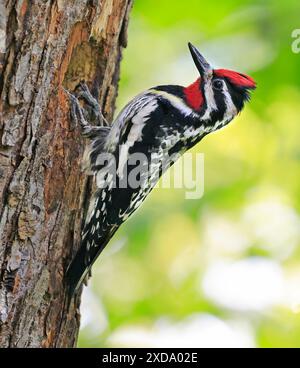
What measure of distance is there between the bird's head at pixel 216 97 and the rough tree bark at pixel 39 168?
0.90 meters

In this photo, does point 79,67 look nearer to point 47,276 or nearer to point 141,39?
point 47,276

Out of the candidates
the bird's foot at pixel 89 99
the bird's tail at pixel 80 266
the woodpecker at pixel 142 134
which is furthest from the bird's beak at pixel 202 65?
the bird's tail at pixel 80 266

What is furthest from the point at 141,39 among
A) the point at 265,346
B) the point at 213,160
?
the point at 265,346

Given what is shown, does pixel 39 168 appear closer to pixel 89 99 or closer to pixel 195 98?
pixel 89 99

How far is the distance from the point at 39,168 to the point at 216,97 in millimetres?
1532

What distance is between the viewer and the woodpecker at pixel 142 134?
406cm

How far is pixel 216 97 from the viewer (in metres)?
4.64

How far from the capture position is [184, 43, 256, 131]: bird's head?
4605 mm

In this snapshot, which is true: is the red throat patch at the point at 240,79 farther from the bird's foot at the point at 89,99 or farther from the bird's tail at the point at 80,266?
the bird's tail at the point at 80,266

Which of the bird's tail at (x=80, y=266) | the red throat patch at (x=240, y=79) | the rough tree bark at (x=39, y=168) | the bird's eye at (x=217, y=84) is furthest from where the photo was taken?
the bird's eye at (x=217, y=84)

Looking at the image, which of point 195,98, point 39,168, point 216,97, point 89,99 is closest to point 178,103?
point 195,98

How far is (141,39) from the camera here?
19.6 feet

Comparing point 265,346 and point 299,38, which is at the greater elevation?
point 299,38

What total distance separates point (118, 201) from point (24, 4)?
131 cm
